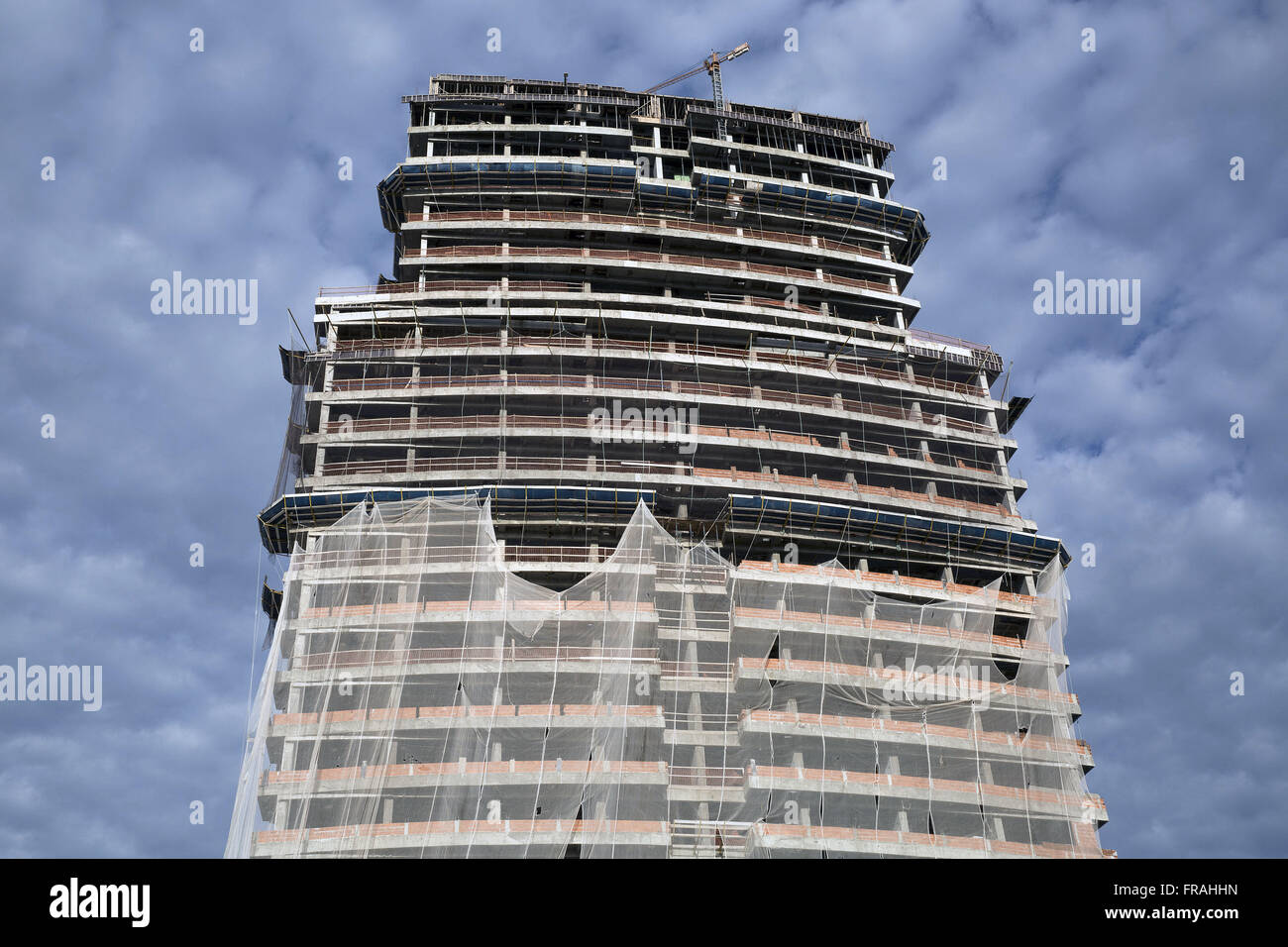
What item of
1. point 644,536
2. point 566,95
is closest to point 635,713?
point 644,536

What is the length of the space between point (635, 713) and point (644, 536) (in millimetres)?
7493

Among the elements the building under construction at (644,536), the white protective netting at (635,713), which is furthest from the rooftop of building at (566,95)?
the white protective netting at (635,713)

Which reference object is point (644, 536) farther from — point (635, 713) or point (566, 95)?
point (566, 95)

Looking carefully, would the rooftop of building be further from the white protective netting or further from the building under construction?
the white protective netting

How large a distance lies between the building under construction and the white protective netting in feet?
0.49

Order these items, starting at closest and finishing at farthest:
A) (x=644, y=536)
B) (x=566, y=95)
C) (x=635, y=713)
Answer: (x=635, y=713), (x=644, y=536), (x=566, y=95)

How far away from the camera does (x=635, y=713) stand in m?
42.5

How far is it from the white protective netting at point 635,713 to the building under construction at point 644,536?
150 millimetres

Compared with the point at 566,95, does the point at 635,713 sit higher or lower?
lower

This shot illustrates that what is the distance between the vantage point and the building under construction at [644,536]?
1650 inches

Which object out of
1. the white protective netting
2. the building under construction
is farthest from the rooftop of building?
the white protective netting
